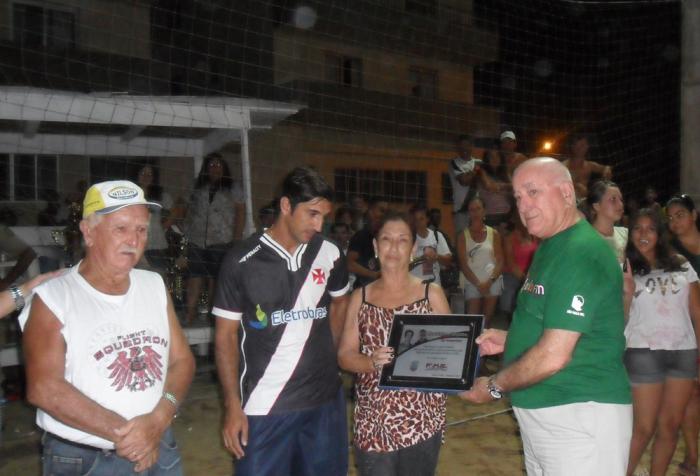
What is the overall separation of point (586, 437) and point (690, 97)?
16.9ft

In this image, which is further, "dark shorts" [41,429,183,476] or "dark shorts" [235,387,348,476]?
"dark shorts" [235,387,348,476]

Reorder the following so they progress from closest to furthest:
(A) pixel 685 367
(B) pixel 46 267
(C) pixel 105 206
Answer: (C) pixel 105 206 < (A) pixel 685 367 < (B) pixel 46 267

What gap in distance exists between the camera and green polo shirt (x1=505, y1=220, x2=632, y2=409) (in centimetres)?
283

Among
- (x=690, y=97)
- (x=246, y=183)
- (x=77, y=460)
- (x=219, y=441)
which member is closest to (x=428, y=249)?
(x=246, y=183)

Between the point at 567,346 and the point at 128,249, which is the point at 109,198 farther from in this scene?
the point at 567,346

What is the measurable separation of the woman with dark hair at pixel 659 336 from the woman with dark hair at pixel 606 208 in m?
0.13

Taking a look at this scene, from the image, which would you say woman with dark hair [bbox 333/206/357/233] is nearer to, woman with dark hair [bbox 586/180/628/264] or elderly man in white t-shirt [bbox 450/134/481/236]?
elderly man in white t-shirt [bbox 450/134/481/236]

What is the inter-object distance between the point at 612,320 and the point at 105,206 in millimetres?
2035

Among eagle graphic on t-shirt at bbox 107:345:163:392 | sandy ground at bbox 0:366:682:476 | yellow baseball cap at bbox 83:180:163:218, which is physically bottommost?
sandy ground at bbox 0:366:682:476

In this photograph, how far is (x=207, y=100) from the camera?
8312 mm

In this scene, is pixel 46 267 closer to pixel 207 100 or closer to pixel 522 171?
pixel 207 100

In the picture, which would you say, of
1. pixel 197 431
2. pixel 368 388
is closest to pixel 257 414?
pixel 368 388

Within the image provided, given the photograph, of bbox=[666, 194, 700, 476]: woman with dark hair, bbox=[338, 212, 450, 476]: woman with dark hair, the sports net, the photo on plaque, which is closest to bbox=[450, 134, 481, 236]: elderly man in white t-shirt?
the sports net

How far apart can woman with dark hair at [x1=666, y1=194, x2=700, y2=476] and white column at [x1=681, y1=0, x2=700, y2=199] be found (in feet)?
5.71
